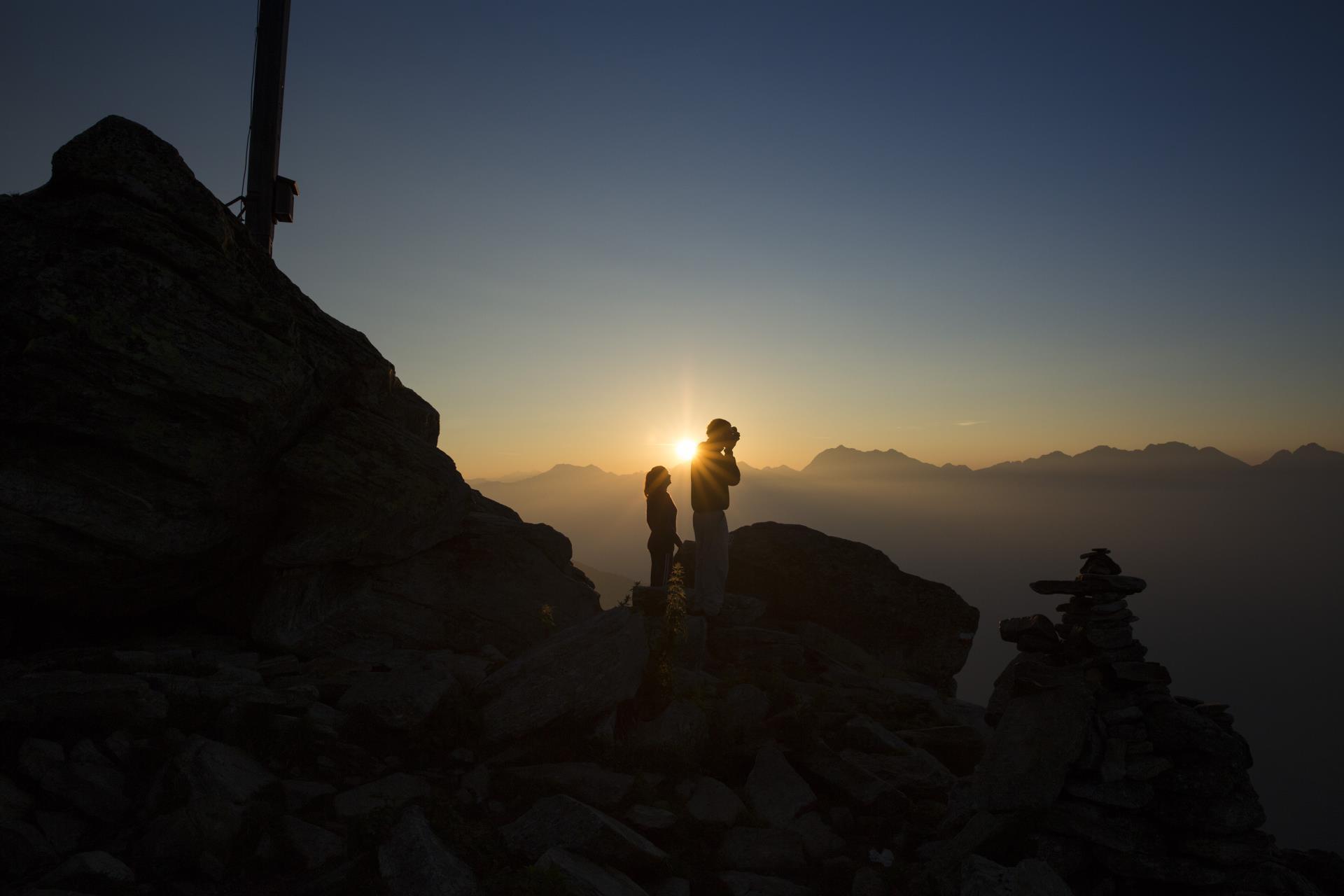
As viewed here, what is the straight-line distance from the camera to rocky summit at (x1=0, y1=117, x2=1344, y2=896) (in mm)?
7160

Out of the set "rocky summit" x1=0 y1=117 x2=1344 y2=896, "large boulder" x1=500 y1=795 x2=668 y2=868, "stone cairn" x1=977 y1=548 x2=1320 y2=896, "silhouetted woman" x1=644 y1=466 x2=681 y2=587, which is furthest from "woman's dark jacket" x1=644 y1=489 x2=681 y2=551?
"large boulder" x1=500 y1=795 x2=668 y2=868

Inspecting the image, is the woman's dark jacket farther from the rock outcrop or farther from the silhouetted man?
the rock outcrop

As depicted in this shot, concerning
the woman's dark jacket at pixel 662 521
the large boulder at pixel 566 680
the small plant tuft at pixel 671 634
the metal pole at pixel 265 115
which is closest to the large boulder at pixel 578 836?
the large boulder at pixel 566 680

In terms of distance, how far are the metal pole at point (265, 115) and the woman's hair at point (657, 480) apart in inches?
394

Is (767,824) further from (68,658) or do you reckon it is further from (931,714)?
(68,658)

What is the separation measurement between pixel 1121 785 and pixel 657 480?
11585 mm

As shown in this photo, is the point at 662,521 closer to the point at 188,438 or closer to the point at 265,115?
the point at 188,438

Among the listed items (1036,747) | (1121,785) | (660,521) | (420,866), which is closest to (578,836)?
(420,866)

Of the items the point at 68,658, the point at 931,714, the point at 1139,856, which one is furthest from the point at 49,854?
the point at 931,714

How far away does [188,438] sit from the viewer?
10.4m

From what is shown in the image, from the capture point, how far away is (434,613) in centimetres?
1313

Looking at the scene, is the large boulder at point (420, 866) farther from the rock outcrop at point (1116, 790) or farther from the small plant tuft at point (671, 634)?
the rock outcrop at point (1116, 790)

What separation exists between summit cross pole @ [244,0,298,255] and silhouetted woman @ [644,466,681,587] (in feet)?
33.6

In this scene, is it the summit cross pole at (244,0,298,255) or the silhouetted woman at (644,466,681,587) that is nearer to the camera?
the summit cross pole at (244,0,298,255)
